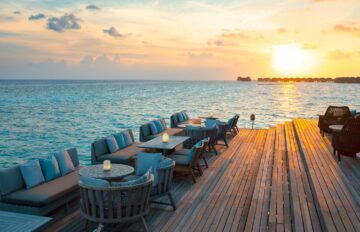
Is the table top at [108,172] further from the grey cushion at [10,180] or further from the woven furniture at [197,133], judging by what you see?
the woven furniture at [197,133]

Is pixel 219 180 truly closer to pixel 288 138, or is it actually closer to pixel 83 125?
pixel 288 138

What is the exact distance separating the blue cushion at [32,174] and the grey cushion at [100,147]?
2152 mm

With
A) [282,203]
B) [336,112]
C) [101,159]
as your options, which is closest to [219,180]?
[282,203]

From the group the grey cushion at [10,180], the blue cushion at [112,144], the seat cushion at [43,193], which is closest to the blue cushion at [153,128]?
the blue cushion at [112,144]

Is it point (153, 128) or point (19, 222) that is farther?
point (153, 128)

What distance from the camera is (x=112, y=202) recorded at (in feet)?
13.6

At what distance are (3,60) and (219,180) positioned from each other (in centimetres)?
3844

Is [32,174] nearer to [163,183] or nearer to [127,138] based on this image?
[163,183]

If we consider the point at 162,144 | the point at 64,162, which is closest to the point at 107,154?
the point at 162,144

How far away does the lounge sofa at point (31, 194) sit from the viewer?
4719 mm

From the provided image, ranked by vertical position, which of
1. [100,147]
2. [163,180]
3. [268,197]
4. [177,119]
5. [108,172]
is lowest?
[268,197]

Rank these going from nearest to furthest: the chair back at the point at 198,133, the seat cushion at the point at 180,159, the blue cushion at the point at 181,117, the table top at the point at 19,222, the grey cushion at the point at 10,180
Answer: the table top at the point at 19,222 < the grey cushion at the point at 10,180 < the seat cushion at the point at 180,159 < the chair back at the point at 198,133 < the blue cushion at the point at 181,117

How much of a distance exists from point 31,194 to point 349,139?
21.2 feet

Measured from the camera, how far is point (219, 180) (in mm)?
6871
